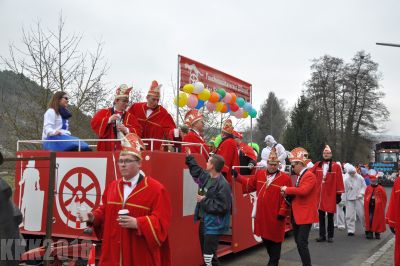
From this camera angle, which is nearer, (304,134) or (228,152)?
(228,152)

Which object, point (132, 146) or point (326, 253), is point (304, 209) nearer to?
point (326, 253)

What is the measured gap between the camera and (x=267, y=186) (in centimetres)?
720

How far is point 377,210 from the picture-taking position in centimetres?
1120

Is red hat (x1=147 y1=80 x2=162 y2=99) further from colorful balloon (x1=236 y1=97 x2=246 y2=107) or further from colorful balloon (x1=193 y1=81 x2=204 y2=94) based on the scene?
colorful balloon (x1=236 y1=97 x2=246 y2=107)

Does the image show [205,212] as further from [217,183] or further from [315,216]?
[315,216]

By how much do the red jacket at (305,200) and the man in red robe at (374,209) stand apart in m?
5.27

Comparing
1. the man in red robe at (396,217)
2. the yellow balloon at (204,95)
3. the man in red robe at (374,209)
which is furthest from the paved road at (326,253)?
the yellow balloon at (204,95)

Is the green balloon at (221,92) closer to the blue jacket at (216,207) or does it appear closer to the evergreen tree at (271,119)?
the blue jacket at (216,207)

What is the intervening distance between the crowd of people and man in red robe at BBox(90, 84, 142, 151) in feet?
0.05

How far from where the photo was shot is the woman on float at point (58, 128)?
6.54 meters

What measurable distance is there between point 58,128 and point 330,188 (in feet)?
22.5

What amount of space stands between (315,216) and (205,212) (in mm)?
1912

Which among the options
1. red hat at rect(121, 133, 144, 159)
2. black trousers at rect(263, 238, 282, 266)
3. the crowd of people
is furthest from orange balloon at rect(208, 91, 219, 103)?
red hat at rect(121, 133, 144, 159)

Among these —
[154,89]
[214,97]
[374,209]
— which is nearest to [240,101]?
[214,97]
